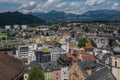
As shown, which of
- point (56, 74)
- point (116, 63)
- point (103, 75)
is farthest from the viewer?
point (56, 74)

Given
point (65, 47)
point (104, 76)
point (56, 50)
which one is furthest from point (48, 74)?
point (65, 47)

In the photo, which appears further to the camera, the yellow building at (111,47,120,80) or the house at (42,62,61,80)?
the house at (42,62,61,80)

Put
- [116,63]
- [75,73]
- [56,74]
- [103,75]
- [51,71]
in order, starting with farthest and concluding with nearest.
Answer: [56,74] < [51,71] < [75,73] < [103,75] < [116,63]

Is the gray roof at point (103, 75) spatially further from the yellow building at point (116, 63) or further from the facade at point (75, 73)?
the facade at point (75, 73)

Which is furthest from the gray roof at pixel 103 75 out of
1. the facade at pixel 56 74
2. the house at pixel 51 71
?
the facade at pixel 56 74

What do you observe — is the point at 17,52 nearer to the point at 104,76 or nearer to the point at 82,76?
the point at 82,76

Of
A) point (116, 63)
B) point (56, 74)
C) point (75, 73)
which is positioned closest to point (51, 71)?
point (56, 74)

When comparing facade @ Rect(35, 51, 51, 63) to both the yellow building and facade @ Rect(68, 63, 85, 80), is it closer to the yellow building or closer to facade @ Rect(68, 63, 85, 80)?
facade @ Rect(68, 63, 85, 80)

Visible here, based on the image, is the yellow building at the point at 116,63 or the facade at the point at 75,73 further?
the facade at the point at 75,73

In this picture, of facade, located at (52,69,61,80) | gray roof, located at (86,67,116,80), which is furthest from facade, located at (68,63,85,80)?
gray roof, located at (86,67,116,80)

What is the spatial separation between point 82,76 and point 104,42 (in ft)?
338

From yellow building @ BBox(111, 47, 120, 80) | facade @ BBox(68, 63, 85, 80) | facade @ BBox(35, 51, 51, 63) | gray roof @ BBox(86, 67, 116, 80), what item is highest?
yellow building @ BBox(111, 47, 120, 80)

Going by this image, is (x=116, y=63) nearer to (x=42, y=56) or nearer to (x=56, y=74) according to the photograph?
(x=56, y=74)

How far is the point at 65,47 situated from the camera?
5103 inches
